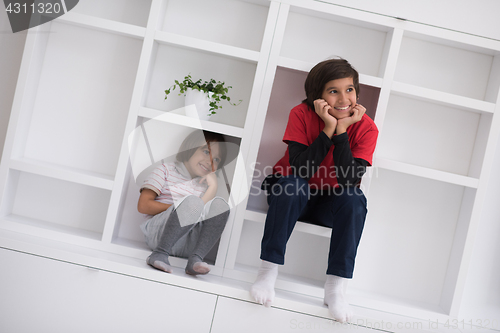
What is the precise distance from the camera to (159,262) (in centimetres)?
123

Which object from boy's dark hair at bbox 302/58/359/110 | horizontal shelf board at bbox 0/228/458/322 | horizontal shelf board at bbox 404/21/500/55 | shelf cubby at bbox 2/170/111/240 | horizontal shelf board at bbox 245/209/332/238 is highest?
horizontal shelf board at bbox 404/21/500/55

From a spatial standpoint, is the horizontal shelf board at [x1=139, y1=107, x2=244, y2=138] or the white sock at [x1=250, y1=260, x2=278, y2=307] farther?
the horizontal shelf board at [x1=139, y1=107, x2=244, y2=138]

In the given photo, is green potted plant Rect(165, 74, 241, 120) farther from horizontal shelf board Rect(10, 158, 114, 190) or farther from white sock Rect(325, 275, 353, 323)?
white sock Rect(325, 275, 353, 323)

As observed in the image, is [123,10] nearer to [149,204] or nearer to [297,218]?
[149,204]

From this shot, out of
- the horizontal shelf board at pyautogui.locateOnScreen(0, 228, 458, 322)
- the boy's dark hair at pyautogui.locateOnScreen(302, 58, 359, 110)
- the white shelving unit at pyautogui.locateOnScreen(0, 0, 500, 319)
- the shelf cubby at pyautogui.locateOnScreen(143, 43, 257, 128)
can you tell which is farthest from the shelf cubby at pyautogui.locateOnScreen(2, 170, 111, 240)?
the boy's dark hair at pyautogui.locateOnScreen(302, 58, 359, 110)

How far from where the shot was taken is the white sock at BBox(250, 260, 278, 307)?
1.17m

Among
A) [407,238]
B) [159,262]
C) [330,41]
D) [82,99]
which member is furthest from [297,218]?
[82,99]

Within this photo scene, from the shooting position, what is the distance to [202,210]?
1.34 m

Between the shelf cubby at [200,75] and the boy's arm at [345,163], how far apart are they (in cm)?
44

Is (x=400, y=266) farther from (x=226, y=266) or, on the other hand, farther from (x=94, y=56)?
(x=94, y=56)

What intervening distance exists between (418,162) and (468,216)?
0.28 meters

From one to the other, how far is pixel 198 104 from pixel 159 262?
0.58 m

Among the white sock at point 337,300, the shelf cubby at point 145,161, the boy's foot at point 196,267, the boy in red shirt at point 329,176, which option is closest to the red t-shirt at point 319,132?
the boy in red shirt at point 329,176

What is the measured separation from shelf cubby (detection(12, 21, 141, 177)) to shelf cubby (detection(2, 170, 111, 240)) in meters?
0.09
